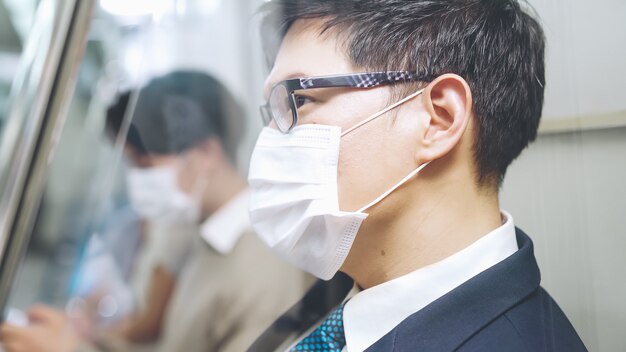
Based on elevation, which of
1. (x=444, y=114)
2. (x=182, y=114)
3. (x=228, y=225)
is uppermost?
(x=444, y=114)

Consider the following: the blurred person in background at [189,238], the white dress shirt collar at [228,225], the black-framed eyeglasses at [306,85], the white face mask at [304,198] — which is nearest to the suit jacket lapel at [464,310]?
the white face mask at [304,198]

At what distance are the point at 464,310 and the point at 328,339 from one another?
20 centimetres

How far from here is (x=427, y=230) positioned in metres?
0.67

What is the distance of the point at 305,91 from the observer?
70 cm

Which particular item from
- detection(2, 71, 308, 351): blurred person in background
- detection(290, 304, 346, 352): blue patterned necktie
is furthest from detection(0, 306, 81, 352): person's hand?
detection(290, 304, 346, 352): blue patterned necktie

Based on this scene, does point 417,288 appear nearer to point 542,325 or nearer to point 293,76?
point 542,325

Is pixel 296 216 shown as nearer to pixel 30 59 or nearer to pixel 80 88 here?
pixel 30 59

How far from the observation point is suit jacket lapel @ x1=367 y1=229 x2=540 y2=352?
0.59 m

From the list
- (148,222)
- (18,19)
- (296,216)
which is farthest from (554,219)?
(18,19)

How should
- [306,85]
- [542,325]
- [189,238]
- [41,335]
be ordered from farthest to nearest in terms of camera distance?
[189,238]
[41,335]
[306,85]
[542,325]

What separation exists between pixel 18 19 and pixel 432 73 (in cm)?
184

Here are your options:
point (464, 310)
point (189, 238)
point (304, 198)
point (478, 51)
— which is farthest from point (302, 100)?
point (189, 238)

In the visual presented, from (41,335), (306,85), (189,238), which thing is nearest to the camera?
(306,85)

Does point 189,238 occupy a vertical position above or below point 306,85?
below
